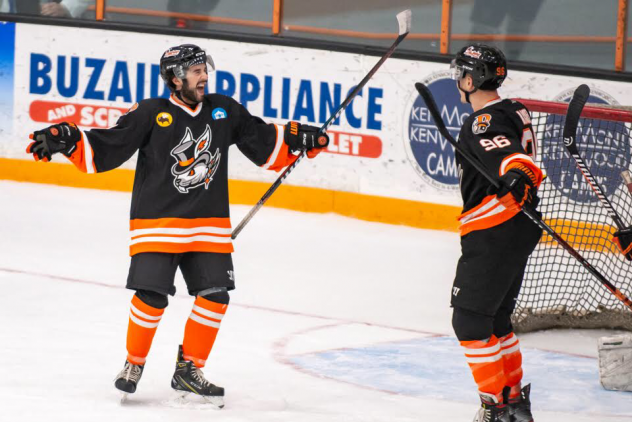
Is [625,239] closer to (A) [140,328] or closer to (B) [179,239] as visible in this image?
(B) [179,239]

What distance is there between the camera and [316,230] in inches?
270

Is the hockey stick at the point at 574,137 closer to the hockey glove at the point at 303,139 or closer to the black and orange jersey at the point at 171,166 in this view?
the hockey glove at the point at 303,139

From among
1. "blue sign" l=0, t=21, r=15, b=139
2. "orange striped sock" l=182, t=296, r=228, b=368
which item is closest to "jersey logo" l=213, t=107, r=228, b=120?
"orange striped sock" l=182, t=296, r=228, b=368

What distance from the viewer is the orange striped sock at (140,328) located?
3.75m

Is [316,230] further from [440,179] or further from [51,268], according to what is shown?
[51,268]

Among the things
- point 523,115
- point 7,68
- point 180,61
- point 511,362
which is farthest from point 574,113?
point 7,68

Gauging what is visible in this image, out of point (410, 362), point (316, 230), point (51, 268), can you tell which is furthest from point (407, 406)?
point (316, 230)

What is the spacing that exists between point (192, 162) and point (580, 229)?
8.03 ft

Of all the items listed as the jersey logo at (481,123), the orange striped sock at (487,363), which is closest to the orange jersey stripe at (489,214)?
the jersey logo at (481,123)

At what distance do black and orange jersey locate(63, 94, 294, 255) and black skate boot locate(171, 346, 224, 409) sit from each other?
1.25 ft

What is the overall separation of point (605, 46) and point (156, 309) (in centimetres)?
383

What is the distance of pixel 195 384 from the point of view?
3.78 m

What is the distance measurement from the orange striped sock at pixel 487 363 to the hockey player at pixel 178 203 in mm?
826

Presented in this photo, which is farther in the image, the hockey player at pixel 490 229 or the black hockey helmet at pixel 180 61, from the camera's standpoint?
the black hockey helmet at pixel 180 61
